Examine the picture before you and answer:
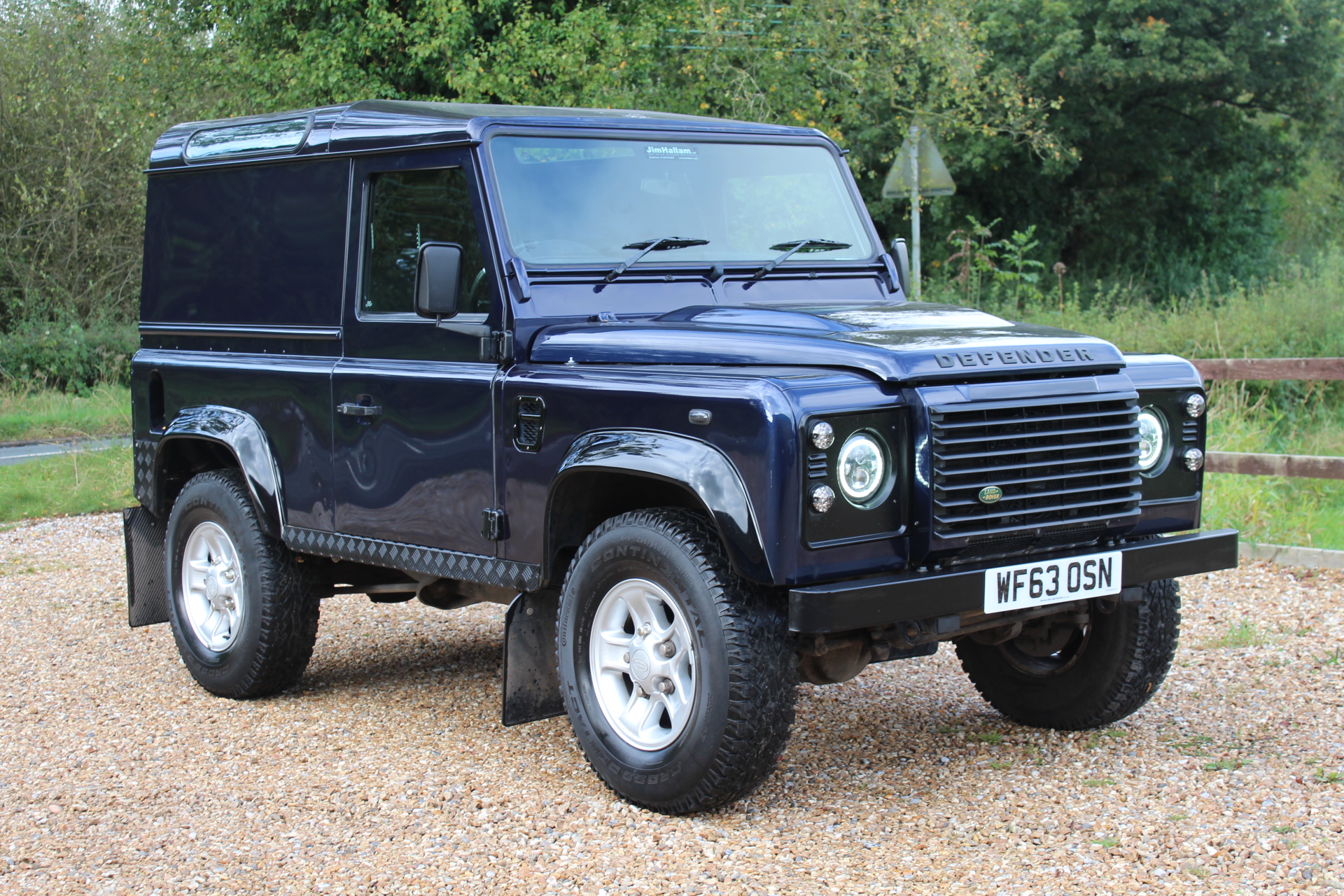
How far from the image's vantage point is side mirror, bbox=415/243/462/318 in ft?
14.5

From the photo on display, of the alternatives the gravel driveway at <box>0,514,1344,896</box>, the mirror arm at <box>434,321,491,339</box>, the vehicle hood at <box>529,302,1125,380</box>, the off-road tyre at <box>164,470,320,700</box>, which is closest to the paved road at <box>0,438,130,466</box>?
the gravel driveway at <box>0,514,1344,896</box>

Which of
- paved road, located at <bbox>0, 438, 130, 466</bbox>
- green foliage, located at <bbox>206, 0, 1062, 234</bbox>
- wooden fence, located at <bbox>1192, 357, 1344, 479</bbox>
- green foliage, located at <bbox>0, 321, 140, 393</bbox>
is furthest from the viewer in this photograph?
green foliage, located at <bbox>0, 321, 140, 393</bbox>

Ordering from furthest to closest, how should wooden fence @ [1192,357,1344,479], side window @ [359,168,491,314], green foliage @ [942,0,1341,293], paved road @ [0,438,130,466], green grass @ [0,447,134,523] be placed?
green foliage @ [942,0,1341,293] < paved road @ [0,438,130,466] < green grass @ [0,447,134,523] < wooden fence @ [1192,357,1344,479] < side window @ [359,168,491,314]

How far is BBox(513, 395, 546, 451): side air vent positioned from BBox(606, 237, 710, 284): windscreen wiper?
59 cm

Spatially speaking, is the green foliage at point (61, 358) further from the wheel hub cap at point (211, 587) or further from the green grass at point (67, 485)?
the wheel hub cap at point (211, 587)

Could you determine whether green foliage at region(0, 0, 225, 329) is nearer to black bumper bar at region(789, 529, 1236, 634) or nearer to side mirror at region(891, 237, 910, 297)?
side mirror at region(891, 237, 910, 297)

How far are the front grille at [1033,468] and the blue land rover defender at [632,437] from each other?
1 cm

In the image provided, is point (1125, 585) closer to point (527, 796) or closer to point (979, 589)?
point (979, 589)

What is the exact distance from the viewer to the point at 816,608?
11.8 feet

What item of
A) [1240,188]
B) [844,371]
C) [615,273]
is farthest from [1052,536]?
[1240,188]

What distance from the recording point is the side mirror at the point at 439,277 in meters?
4.43

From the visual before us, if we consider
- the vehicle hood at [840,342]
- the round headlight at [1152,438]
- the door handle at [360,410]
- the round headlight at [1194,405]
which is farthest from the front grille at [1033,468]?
the door handle at [360,410]

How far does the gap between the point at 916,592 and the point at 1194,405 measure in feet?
4.83

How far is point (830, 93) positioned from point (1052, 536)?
12179 millimetres
